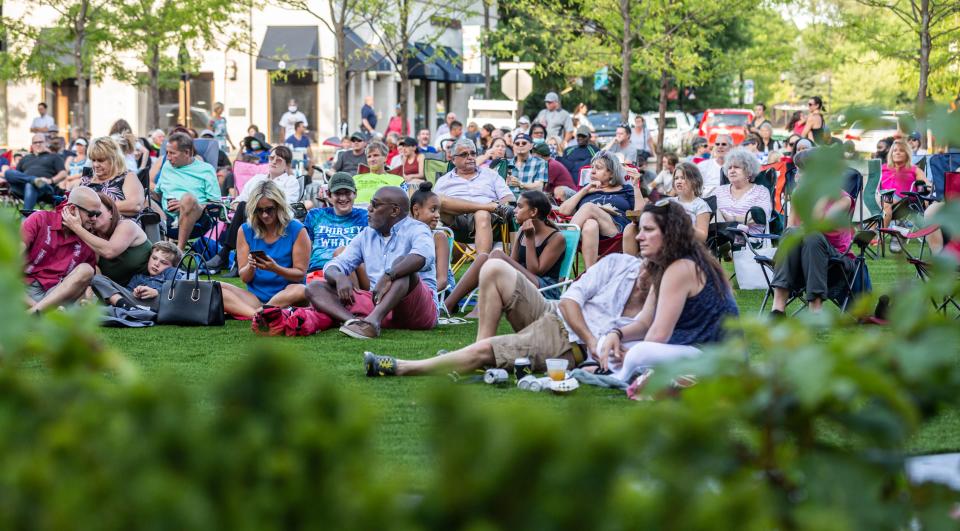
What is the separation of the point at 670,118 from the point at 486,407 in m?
45.5

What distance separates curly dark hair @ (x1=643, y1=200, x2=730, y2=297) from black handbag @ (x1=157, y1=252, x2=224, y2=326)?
449cm

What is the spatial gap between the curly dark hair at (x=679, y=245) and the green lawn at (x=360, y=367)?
82 cm

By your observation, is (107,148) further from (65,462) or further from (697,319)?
(65,462)

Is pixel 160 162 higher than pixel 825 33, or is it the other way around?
pixel 825 33

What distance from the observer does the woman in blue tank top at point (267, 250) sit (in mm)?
10742

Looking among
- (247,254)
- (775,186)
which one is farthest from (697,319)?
(775,186)

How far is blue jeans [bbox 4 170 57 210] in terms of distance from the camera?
2103 cm

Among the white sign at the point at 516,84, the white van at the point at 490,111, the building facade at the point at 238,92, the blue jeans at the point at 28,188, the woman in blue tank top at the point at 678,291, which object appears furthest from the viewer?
the white van at the point at 490,111

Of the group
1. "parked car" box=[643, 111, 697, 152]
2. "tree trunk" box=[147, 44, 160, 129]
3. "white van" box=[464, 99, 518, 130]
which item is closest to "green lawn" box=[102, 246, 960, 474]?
"tree trunk" box=[147, 44, 160, 129]

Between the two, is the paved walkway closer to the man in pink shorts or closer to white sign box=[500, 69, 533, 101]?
the man in pink shorts

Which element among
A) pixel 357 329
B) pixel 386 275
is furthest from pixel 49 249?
pixel 386 275

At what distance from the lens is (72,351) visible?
224 centimetres

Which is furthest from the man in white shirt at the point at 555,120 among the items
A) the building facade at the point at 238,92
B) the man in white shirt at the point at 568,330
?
the man in white shirt at the point at 568,330

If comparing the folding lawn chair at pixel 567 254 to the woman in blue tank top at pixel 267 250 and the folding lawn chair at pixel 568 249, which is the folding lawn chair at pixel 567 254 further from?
the woman in blue tank top at pixel 267 250
